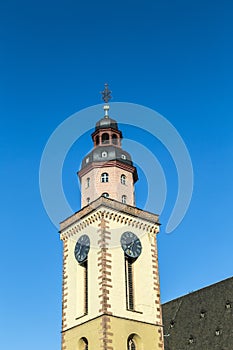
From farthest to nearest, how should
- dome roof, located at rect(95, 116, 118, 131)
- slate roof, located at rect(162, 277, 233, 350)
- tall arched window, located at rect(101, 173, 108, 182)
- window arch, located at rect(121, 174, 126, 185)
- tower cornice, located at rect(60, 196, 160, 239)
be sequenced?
dome roof, located at rect(95, 116, 118, 131) < window arch, located at rect(121, 174, 126, 185) < tall arched window, located at rect(101, 173, 108, 182) < slate roof, located at rect(162, 277, 233, 350) < tower cornice, located at rect(60, 196, 160, 239)

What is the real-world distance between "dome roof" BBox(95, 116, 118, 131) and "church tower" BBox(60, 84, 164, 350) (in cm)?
151

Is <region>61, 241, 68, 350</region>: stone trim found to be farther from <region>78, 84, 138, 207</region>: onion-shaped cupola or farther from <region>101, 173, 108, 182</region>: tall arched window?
<region>101, 173, 108, 182</region>: tall arched window

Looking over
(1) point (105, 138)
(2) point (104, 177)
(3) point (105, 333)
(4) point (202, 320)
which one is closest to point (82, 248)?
(2) point (104, 177)

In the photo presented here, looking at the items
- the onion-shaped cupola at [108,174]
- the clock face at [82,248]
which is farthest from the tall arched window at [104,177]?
the clock face at [82,248]

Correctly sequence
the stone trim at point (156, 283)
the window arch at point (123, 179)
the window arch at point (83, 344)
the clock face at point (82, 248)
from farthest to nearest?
the window arch at point (123, 179), the clock face at point (82, 248), the stone trim at point (156, 283), the window arch at point (83, 344)

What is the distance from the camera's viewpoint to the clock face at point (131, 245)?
38812 mm

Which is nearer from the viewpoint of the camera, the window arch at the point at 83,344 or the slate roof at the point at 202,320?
the window arch at the point at 83,344

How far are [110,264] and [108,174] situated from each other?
7383 millimetres

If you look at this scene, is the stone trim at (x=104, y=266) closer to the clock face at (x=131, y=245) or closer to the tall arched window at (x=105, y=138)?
the clock face at (x=131, y=245)

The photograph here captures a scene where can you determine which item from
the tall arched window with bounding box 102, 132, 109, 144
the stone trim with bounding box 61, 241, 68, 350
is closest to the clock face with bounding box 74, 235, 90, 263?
the stone trim with bounding box 61, 241, 68, 350

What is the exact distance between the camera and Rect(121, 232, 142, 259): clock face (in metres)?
38.8

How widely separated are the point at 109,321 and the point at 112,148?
1381 cm

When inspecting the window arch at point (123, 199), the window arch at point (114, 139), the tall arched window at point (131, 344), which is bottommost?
the tall arched window at point (131, 344)

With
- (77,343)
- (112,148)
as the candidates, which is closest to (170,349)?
(77,343)
